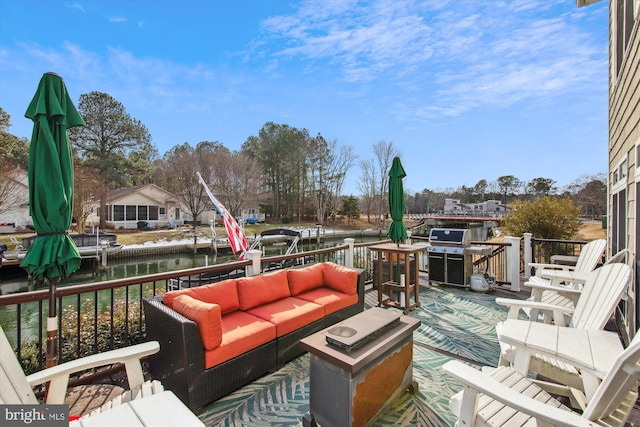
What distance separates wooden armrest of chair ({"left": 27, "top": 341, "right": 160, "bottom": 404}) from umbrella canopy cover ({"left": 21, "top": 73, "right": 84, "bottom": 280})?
0.77 m

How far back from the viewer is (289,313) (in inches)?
116

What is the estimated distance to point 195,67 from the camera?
30.9ft

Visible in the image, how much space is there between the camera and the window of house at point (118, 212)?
74.3 feet

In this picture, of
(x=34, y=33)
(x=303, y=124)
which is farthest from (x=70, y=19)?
(x=303, y=124)

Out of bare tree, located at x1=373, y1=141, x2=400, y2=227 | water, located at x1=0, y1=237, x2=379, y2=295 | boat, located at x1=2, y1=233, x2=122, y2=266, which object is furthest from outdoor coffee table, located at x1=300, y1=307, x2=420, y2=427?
bare tree, located at x1=373, y1=141, x2=400, y2=227

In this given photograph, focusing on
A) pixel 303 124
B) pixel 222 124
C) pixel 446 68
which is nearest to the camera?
pixel 446 68

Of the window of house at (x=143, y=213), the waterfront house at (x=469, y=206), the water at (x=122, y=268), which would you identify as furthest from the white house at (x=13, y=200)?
the waterfront house at (x=469, y=206)

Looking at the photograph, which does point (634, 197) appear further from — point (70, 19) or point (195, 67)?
point (195, 67)

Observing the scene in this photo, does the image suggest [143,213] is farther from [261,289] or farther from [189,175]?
[261,289]

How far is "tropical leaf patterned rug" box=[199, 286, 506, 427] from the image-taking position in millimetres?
2090

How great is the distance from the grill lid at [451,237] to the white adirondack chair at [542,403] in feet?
13.2

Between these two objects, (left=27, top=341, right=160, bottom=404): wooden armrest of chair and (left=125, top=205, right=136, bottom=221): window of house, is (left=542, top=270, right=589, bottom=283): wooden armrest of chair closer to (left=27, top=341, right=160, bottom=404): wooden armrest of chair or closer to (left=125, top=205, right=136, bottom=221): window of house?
(left=27, top=341, right=160, bottom=404): wooden armrest of chair

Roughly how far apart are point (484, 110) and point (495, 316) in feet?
23.9

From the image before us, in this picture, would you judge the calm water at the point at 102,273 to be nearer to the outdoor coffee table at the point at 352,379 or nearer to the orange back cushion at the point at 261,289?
the orange back cushion at the point at 261,289
